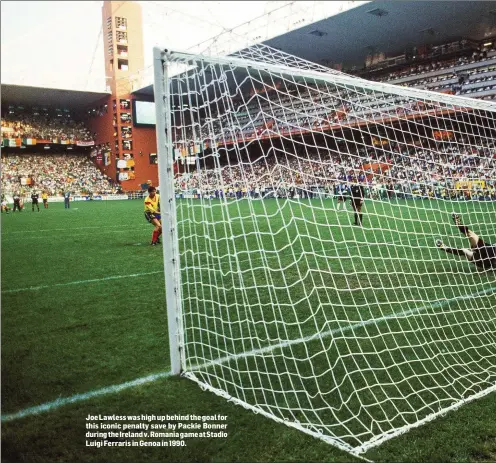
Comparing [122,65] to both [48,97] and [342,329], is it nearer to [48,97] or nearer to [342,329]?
[48,97]

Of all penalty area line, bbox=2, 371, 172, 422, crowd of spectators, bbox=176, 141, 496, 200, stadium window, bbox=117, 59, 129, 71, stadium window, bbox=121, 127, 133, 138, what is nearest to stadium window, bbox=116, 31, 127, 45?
stadium window, bbox=117, 59, 129, 71

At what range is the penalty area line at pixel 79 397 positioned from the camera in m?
2.93

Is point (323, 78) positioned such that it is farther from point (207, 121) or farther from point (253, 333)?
point (253, 333)

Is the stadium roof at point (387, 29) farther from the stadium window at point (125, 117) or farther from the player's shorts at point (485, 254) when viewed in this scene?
the player's shorts at point (485, 254)

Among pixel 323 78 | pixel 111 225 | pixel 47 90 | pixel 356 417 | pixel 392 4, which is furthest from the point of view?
pixel 47 90

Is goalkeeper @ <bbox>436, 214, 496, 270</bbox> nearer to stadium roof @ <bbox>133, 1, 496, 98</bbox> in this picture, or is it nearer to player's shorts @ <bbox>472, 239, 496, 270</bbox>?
player's shorts @ <bbox>472, 239, 496, 270</bbox>

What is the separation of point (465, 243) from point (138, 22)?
45218mm

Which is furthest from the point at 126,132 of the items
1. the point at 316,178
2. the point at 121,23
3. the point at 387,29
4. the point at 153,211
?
the point at 316,178

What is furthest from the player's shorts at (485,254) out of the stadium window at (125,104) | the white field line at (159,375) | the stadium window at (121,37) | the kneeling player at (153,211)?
the stadium window at (121,37)

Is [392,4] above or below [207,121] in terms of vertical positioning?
above

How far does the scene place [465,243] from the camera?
10078 millimetres

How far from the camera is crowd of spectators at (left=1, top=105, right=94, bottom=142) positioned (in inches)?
1916

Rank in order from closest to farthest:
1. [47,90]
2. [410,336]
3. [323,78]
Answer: [323,78], [410,336], [47,90]

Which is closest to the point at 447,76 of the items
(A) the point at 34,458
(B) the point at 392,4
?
(B) the point at 392,4
